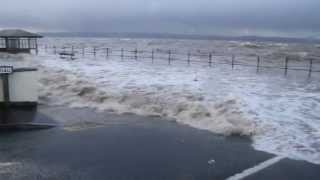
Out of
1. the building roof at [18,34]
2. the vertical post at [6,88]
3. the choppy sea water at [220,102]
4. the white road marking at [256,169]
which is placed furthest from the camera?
the building roof at [18,34]

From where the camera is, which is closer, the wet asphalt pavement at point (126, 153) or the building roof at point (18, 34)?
the wet asphalt pavement at point (126, 153)

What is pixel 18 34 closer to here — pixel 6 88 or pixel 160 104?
pixel 6 88

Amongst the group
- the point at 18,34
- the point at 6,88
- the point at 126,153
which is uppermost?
the point at 18,34

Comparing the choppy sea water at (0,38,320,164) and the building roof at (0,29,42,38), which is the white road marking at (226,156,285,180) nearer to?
the choppy sea water at (0,38,320,164)

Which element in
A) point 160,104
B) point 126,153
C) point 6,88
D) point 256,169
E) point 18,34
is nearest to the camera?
point 256,169

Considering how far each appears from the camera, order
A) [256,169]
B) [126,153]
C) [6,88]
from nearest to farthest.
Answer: [256,169] → [126,153] → [6,88]

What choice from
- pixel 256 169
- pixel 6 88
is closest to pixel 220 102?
pixel 256 169

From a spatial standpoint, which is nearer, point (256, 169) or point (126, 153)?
point (256, 169)

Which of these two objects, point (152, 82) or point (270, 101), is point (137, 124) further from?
point (152, 82)

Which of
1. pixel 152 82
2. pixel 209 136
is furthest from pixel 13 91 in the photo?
pixel 152 82

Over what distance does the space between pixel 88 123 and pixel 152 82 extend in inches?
337

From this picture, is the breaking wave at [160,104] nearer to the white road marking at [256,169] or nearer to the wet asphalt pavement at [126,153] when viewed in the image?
the wet asphalt pavement at [126,153]

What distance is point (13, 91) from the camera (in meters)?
13.0

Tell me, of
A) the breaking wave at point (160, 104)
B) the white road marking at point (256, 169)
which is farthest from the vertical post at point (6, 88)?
the white road marking at point (256, 169)
